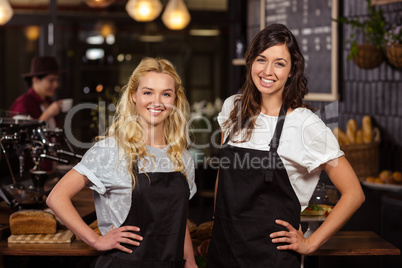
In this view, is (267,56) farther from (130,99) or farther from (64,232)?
(64,232)

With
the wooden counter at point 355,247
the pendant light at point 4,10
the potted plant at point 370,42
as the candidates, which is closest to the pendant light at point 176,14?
the pendant light at point 4,10

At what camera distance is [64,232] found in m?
2.28

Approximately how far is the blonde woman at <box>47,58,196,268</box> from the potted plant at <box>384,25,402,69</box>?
7.67 ft

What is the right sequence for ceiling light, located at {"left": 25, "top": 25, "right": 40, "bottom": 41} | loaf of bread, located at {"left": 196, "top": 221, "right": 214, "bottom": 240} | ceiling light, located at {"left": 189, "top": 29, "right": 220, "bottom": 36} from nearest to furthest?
loaf of bread, located at {"left": 196, "top": 221, "right": 214, "bottom": 240} < ceiling light, located at {"left": 25, "top": 25, "right": 40, "bottom": 41} < ceiling light, located at {"left": 189, "top": 29, "right": 220, "bottom": 36}

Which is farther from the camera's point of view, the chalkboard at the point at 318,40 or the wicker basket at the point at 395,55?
the chalkboard at the point at 318,40

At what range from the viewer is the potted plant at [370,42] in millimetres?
4098

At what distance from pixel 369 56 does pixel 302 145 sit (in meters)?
2.53

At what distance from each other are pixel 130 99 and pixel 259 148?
1.65 feet

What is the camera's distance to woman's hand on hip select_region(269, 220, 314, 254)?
1.91 m

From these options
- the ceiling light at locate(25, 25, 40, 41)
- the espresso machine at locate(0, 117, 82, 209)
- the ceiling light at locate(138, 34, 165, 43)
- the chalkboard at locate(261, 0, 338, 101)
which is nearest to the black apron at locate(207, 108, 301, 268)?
the espresso machine at locate(0, 117, 82, 209)

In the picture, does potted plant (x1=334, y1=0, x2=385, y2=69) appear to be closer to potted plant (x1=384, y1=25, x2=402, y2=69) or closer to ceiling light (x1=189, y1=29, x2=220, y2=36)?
potted plant (x1=384, y1=25, x2=402, y2=69)

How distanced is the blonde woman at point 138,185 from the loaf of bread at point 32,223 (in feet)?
1.36

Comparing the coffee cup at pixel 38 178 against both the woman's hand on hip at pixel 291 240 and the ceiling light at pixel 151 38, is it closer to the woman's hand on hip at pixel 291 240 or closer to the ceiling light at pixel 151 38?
the woman's hand on hip at pixel 291 240

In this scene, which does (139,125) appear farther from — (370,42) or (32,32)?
(32,32)
